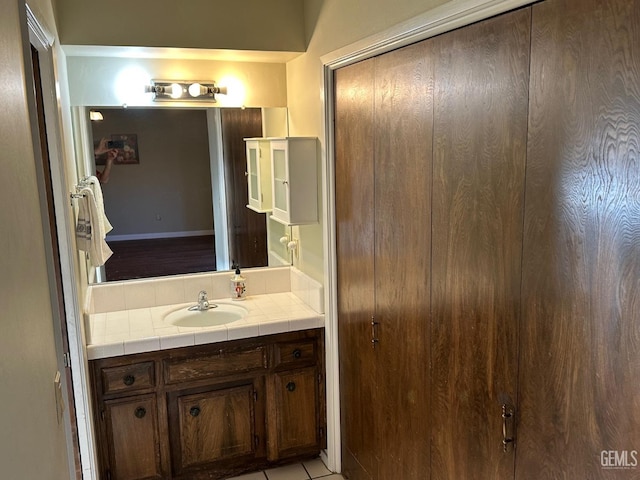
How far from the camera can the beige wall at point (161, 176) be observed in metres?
3.14

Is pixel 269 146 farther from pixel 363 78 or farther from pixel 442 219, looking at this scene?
pixel 442 219

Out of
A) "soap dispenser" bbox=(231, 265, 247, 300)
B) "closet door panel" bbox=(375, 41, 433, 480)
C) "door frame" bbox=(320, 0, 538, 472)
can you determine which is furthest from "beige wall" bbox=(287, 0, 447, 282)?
"soap dispenser" bbox=(231, 265, 247, 300)

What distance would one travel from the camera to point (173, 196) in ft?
10.8

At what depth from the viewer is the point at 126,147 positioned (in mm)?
3137

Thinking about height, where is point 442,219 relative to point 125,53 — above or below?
below

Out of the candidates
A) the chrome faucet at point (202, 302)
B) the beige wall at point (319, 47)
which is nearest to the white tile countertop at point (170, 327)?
the chrome faucet at point (202, 302)

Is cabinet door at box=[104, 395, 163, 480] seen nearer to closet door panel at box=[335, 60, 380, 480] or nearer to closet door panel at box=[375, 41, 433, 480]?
closet door panel at box=[335, 60, 380, 480]

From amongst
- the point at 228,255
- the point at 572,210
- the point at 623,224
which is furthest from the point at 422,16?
the point at 228,255

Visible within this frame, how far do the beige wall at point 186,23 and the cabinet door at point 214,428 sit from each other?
5.91 ft

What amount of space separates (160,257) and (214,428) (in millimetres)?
1041

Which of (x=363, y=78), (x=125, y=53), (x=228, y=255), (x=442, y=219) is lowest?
(x=228, y=255)

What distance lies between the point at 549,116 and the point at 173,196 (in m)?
2.37

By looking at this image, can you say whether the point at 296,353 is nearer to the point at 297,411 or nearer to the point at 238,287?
the point at 297,411

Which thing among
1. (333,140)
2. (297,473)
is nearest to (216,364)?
(297,473)
